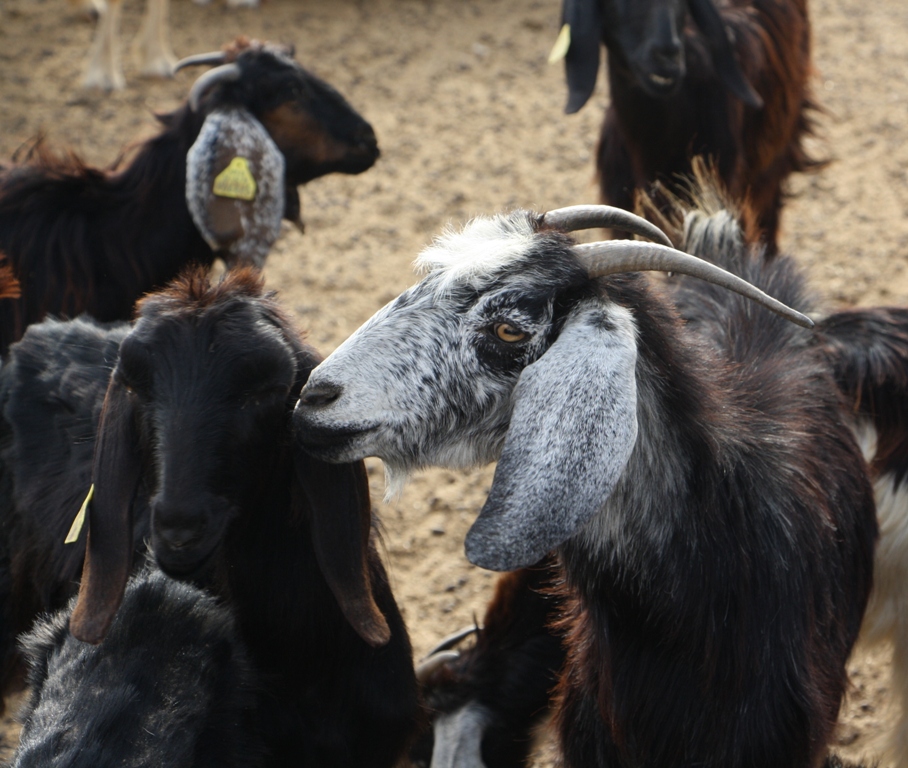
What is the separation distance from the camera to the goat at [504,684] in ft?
10.3

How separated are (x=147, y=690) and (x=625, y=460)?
3.88 ft

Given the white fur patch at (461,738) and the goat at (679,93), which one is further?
the goat at (679,93)

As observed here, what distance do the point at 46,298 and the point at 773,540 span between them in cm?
298

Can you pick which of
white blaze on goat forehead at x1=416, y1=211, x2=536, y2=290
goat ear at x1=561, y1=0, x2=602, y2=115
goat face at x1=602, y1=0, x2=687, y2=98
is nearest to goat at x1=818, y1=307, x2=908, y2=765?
white blaze on goat forehead at x1=416, y1=211, x2=536, y2=290

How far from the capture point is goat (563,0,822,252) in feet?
15.5

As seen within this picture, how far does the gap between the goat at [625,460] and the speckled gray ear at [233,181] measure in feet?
6.34

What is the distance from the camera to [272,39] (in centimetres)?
881

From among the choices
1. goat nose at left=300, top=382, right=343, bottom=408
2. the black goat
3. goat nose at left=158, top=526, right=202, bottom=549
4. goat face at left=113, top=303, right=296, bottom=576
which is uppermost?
goat nose at left=300, top=382, right=343, bottom=408

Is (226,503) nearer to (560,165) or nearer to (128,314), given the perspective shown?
(128,314)

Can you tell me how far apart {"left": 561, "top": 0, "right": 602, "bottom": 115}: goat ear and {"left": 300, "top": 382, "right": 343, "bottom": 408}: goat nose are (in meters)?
3.14

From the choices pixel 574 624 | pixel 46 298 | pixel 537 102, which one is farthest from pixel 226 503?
pixel 537 102

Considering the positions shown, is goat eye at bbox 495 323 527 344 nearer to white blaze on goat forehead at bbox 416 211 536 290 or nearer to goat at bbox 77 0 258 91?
white blaze on goat forehead at bbox 416 211 536 290

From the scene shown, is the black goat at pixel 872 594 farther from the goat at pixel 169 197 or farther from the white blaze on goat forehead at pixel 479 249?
the goat at pixel 169 197

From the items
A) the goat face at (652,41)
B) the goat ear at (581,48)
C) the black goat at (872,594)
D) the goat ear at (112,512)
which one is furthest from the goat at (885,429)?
the goat ear at (581,48)
